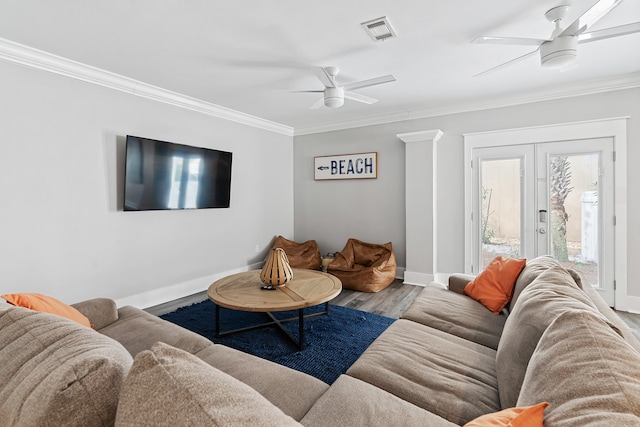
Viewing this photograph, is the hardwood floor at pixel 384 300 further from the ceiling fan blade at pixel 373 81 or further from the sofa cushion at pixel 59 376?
the sofa cushion at pixel 59 376

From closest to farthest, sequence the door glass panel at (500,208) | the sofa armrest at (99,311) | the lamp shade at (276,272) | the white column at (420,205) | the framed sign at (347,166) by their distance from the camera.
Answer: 1. the sofa armrest at (99,311)
2. the lamp shade at (276,272)
3. the door glass panel at (500,208)
4. the white column at (420,205)
5. the framed sign at (347,166)

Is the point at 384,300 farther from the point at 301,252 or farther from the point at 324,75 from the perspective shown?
the point at 324,75

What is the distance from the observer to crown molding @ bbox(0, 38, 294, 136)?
8.32ft

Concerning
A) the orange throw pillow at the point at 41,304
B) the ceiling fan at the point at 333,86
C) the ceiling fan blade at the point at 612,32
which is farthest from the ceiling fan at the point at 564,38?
the orange throw pillow at the point at 41,304

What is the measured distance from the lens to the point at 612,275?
11.1 feet

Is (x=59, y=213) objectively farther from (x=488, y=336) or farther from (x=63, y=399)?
(x=488, y=336)

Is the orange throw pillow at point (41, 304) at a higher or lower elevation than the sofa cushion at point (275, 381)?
higher

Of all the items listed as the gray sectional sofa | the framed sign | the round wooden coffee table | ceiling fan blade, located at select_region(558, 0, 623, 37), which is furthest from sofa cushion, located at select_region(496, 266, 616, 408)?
the framed sign

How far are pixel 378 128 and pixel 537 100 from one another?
6.54ft

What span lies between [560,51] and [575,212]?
7.43 ft

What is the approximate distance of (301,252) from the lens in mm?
5043

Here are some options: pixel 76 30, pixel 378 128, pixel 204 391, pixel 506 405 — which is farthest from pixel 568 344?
pixel 378 128

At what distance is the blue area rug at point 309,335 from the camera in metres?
2.33

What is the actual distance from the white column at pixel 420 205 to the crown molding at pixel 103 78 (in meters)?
2.48
